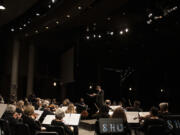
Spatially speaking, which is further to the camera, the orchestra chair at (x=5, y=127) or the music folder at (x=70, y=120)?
the music folder at (x=70, y=120)

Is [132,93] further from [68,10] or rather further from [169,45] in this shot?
[68,10]

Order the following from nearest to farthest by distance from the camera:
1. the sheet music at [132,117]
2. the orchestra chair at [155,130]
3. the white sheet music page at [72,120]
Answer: the orchestra chair at [155,130] → the white sheet music page at [72,120] → the sheet music at [132,117]

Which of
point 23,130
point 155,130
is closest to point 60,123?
point 23,130

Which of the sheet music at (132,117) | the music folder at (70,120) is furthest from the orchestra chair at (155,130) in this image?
the sheet music at (132,117)

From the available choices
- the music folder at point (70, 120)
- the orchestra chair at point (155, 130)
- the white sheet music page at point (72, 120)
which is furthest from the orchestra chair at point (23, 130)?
the orchestra chair at point (155, 130)

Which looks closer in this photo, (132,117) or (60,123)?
(60,123)

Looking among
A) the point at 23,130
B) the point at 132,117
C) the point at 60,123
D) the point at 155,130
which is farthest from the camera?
the point at 132,117

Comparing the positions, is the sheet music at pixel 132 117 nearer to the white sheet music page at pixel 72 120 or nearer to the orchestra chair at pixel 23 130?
the white sheet music page at pixel 72 120

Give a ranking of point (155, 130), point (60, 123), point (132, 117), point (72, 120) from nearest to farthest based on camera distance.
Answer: point (155, 130), point (60, 123), point (72, 120), point (132, 117)

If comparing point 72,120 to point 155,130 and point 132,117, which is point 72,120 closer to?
point 132,117

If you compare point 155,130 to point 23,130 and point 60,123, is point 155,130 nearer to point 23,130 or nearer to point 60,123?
point 60,123

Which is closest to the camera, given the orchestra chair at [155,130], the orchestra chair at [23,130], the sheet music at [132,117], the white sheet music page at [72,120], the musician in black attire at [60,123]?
the orchestra chair at [155,130]

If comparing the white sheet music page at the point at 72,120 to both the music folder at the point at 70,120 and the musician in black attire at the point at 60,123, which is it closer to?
the music folder at the point at 70,120

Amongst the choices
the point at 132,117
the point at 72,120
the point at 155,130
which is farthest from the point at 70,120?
the point at 155,130
